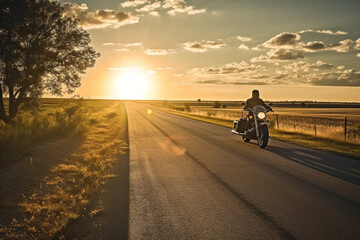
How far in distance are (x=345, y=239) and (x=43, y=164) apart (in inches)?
343

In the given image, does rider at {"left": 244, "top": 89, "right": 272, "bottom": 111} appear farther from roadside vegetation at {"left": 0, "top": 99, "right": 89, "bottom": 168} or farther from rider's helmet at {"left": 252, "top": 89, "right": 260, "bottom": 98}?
roadside vegetation at {"left": 0, "top": 99, "right": 89, "bottom": 168}

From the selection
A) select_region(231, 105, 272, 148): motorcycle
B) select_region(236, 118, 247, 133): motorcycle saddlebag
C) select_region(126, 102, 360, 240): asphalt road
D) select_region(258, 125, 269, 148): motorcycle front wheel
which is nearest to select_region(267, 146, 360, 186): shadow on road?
select_region(126, 102, 360, 240): asphalt road

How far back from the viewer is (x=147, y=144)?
14148mm

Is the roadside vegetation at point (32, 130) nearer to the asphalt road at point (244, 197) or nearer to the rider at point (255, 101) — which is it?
the asphalt road at point (244, 197)

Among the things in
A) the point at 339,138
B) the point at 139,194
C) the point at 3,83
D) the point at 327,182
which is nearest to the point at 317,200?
the point at 327,182

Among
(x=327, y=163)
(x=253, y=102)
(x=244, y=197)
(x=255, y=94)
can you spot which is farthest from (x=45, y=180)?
(x=255, y=94)

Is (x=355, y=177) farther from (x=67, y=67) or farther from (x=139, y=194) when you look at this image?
(x=67, y=67)

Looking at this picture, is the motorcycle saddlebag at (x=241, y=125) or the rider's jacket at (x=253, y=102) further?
the motorcycle saddlebag at (x=241, y=125)

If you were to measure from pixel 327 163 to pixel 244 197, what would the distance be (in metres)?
4.93

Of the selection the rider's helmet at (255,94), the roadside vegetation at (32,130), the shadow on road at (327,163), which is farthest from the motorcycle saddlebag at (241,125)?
the roadside vegetation at (32,130)

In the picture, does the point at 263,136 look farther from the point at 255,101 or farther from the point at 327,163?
the point at 327,163

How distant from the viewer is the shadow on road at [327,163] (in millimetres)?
7759

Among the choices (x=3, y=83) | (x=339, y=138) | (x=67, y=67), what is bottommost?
(x=339, y=138)

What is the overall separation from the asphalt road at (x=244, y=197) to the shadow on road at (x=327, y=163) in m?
0.03
